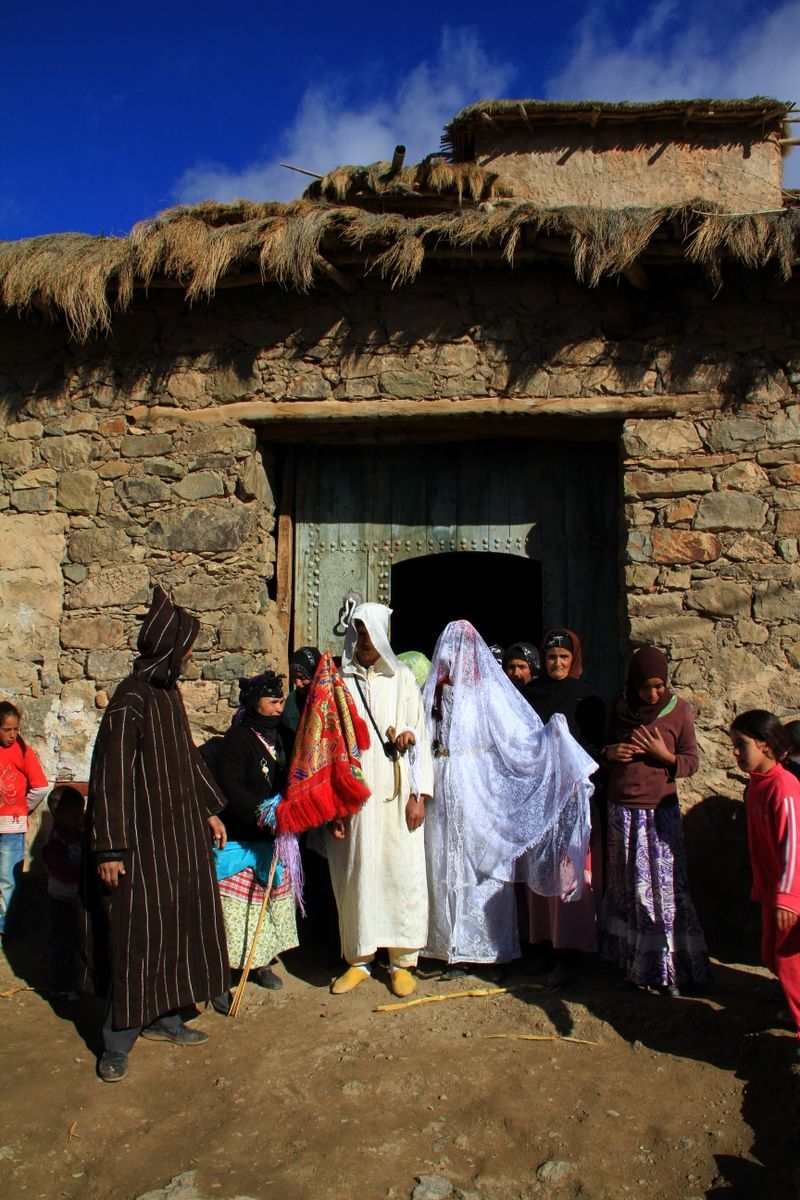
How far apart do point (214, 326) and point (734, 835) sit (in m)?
3.57

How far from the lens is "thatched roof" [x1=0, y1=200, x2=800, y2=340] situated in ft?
14.2

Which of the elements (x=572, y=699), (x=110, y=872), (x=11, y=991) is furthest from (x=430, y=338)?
(x=11, y=991)

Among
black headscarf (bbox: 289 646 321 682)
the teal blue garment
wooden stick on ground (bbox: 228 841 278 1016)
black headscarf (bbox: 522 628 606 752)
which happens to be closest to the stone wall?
black headscarf (bbox: 289 646 321 682)

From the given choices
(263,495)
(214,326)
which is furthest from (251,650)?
(214,326)

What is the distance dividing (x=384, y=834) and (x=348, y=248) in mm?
2712

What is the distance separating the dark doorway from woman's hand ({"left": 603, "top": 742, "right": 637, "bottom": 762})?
Answer: 4100 millimetres

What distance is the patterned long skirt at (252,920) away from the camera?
3953mm

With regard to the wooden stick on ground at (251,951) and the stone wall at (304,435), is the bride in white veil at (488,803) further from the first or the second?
the stone wall at (304,435)

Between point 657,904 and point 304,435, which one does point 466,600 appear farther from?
point 657,904

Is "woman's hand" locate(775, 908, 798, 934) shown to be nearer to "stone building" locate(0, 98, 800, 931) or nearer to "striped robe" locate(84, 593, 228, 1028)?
"stone building" locate(0, 98, 800, 931)

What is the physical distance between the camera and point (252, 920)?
4008mm

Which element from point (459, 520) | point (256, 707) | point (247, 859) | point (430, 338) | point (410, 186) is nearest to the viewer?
point (247, 859)

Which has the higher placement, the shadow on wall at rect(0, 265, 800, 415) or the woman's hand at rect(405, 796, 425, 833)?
the shadow on wall at rect(0, 265, 800, 415)

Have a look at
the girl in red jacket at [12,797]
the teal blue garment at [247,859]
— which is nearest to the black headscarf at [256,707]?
the teal blue garment at [247,859]
